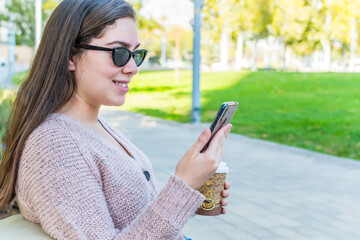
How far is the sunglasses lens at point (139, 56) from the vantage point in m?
1.71

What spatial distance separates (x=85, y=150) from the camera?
1.49 metres

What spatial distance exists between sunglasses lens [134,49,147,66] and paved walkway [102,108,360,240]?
282cm

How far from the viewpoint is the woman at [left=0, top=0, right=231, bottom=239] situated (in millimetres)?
1419

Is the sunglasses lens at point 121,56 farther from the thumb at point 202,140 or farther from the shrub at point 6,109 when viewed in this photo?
the shrub at point 6,109

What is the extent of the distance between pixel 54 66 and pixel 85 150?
0.29 metres

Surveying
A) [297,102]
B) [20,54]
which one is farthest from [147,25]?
[20,54]

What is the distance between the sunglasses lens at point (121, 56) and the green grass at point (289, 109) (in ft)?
23.8

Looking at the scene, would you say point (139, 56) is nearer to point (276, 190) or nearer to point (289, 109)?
point (276, 190)

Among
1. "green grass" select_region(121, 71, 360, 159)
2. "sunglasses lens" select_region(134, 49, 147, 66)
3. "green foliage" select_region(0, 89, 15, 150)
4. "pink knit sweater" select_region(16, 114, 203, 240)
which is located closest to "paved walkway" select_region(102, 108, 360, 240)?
"green grass" select_region(121, 71, 360, 159)

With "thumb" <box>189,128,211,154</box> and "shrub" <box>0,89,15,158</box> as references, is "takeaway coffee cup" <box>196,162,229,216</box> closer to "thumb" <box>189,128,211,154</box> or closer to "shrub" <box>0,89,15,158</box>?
"thumb" <box>189,128,211,154</box>

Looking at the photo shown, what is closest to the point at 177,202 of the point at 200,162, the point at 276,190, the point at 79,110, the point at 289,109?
the point at 200,162

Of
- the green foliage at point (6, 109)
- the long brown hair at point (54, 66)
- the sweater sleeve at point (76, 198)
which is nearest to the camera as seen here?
the sweater sleeve at point (76, 198)

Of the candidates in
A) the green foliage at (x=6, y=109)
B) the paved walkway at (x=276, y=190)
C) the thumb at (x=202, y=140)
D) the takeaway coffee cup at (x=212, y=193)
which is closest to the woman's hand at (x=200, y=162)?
the thumb at (x=202, y=140)

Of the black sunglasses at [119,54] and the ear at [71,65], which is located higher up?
the black sunglasses at [119,54]
